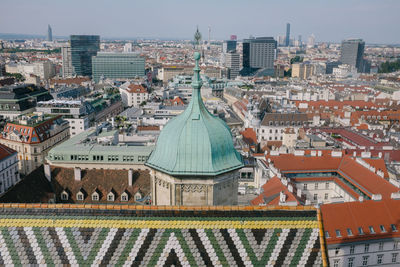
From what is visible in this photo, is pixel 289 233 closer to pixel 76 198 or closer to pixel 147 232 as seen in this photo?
pixel 147 232

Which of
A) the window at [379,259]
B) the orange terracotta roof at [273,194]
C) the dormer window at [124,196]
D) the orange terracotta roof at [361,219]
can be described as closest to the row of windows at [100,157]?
the dormer window at [124,196]

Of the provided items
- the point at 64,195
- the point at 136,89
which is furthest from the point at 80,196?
the point at 136,89

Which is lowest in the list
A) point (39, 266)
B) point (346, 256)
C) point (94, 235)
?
point (346, 256)

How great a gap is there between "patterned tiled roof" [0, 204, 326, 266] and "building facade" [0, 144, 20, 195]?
63210 millimetres

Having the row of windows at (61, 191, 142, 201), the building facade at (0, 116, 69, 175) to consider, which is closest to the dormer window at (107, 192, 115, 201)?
the row of windows at (61, 191, 142, 201)

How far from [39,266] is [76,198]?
37815mm

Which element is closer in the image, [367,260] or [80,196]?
[367,260]

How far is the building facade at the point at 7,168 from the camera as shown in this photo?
256 feet

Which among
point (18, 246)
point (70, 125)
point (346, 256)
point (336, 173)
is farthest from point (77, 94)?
point (18, 246)

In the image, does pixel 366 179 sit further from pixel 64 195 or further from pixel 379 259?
pixel 64 195

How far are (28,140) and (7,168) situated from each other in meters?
12.7

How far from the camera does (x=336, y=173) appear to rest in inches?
2817

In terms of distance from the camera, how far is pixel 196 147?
2738 cm

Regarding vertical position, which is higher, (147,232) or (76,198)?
(147,232)
